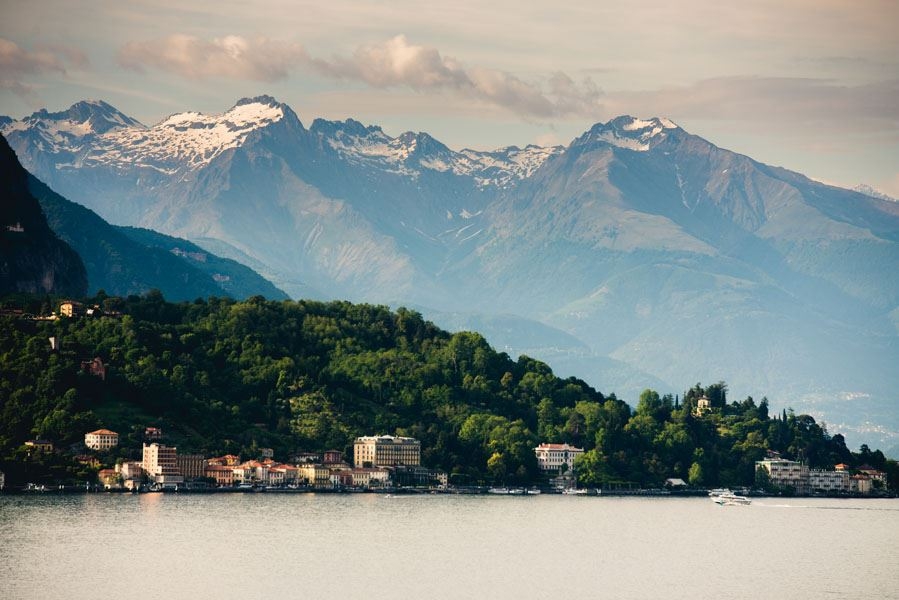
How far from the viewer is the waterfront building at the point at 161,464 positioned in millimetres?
184875

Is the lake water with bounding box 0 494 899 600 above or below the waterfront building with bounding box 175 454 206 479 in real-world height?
below

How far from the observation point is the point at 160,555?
12306 cm

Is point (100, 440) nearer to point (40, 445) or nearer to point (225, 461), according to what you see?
point (40, 445)

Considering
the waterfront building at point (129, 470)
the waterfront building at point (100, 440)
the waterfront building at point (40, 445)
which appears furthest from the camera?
the waterfront building at point (100, 440)

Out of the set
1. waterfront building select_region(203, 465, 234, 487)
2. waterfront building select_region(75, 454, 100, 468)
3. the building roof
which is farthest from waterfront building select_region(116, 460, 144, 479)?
waterfront building select_region(203, 465, 234, 487)

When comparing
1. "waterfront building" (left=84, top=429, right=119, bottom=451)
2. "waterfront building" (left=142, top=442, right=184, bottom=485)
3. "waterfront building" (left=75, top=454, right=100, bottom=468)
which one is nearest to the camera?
Result: "waterfront building" (left=75, top=454, right=100, bottom=468)

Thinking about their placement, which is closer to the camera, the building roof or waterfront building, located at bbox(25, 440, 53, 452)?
waterfront building, located at bbox(25, 440, 53, 452)

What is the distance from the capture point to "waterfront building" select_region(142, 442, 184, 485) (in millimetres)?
184875

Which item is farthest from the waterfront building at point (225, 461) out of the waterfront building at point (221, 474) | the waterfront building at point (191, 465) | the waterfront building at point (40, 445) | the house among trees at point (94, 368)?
the waterfront building at point (40, 445)

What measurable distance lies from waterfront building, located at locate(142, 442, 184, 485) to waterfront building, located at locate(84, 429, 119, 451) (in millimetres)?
3337

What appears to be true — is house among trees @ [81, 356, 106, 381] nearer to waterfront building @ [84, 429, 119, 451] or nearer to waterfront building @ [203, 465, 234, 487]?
waterfront building @ [84, 429, 119, 451]

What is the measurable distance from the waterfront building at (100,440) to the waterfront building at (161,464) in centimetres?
334

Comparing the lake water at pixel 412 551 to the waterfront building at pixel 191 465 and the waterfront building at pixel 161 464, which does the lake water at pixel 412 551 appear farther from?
the waterfront building at pixel 191 465

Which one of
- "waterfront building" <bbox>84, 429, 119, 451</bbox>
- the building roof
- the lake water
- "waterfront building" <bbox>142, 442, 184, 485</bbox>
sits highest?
the building roof
